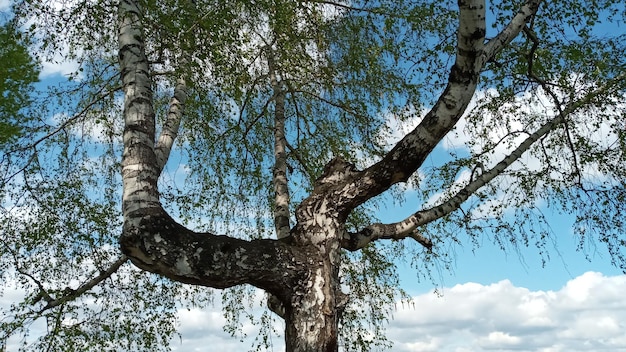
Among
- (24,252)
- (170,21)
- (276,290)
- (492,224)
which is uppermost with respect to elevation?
(170,21)

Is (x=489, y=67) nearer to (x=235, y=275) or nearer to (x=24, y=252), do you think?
(x=235, y=275)

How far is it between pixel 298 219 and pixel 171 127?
73.8 inches

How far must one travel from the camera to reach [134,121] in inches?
198

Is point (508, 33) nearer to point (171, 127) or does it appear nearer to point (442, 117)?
point (442, 117)

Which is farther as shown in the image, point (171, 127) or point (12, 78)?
point (12, 78)

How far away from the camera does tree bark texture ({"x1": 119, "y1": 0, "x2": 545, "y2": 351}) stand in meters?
4.56

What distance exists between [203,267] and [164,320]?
13.6 ft

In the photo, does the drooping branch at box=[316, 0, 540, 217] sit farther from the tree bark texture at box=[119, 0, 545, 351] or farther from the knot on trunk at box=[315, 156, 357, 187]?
the knot on trunk at box=[315, 156, 357, 187]

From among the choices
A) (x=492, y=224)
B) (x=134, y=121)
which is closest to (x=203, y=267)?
(x=134, y=121)

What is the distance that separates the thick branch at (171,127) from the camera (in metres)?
5.93

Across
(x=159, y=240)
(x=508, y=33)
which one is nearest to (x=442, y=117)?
(x=508, y=33)

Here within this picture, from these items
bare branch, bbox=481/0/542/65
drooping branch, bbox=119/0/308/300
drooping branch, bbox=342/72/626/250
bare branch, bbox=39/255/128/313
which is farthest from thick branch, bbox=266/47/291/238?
bare branch, bbox=481/0/542/65

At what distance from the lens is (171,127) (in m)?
6.22

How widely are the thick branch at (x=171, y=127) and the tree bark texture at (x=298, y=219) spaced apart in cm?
80
